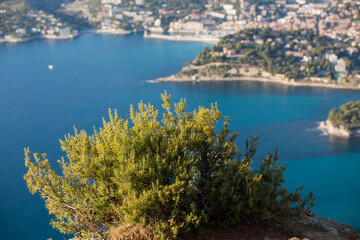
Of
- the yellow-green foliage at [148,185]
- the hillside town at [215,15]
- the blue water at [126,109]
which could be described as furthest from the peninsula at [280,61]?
the yellow-green foliage at [148,185]

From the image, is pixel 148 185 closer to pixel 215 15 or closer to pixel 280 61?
pixel 280 61

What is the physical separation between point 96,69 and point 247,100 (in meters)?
14.3

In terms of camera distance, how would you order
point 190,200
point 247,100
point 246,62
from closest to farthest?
point 190,200 → point 247,100 → point 246,62

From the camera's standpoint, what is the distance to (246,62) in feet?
104

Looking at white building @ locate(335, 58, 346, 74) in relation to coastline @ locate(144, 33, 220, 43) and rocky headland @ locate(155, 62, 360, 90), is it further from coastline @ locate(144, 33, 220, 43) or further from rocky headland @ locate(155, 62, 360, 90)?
coastline @ locate(144, 33, 220, 43)

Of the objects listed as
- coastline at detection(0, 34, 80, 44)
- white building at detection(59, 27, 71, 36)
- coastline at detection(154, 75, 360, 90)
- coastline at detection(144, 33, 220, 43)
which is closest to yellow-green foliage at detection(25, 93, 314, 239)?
coastline at detection(154, 75, 360, 90)

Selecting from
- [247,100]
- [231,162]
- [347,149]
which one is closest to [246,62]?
[247,100]

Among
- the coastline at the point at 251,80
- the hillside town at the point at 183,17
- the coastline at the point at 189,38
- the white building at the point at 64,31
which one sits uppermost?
the hillside town at the point at 183,17

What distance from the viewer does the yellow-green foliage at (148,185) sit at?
392cm

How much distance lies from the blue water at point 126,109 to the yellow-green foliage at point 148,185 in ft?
27.9

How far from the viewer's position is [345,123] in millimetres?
19797

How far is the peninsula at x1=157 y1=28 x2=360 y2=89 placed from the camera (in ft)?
94.0

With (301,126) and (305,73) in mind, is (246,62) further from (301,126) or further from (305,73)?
(301,126)

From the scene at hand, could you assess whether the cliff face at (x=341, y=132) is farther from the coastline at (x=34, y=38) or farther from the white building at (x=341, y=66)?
the coastline at (x=34, y=38)
